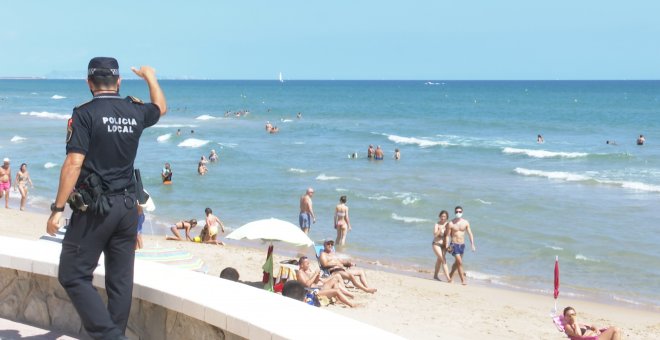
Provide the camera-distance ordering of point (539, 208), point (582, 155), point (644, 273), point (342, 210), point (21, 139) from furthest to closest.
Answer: point (21, 139) < point (582, 155) < point (539, 208) < point (342, 210) < point (644, 273)

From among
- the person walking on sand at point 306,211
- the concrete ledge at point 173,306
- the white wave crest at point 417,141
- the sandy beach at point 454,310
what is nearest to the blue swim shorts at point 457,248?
the sandy beach at point 454,310

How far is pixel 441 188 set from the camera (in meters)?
28.5

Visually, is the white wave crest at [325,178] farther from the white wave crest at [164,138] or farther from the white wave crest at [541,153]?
the white wave crest at [164,138]

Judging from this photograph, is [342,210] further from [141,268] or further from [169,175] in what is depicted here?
[141,268]

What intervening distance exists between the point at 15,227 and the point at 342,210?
22.9 feet

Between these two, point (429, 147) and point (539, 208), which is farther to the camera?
point (429, 147)

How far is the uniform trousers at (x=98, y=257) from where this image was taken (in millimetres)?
3783

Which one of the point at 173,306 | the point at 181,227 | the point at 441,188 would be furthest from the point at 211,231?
the point at 173,306

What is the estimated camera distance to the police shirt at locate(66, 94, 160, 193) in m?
3.74

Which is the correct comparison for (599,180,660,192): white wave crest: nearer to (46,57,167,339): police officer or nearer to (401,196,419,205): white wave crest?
(401,196,419,205): white wave crest

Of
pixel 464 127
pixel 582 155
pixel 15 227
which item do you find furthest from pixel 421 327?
pixel 464 127

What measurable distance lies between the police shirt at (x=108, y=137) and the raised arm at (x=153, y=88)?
0.19 m

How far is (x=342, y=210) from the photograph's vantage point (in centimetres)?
1834
